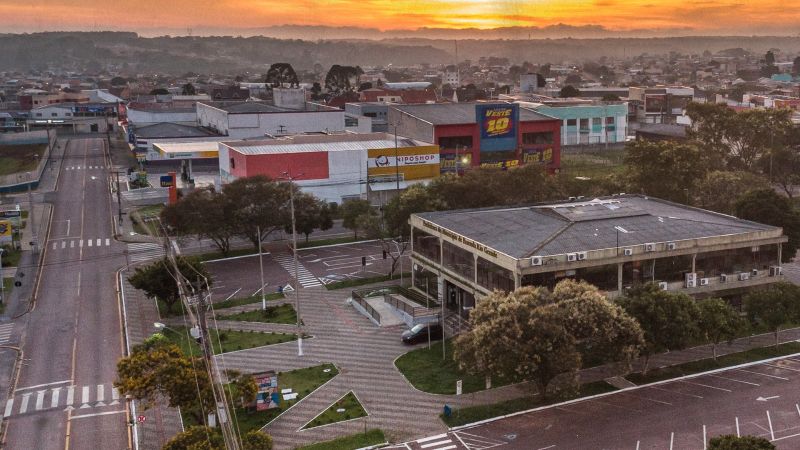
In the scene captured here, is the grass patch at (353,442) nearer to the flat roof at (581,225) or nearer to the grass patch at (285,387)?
the grass patch at (285,387)

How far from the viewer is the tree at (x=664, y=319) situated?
119ft

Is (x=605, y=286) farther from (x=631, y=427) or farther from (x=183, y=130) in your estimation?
(x=183, y=130)

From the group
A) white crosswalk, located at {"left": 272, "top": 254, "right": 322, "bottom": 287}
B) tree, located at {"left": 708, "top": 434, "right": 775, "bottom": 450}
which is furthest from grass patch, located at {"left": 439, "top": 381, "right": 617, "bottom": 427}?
white crosswalk, located at {"left": 272, "top": 254, "right": 322, "bottom": 287}

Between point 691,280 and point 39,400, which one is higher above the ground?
point 691,280

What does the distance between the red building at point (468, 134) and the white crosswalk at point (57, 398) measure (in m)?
58.3

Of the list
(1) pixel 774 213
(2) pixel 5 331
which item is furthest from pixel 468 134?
(2) pixel 5 331

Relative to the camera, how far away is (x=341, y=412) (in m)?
34.7

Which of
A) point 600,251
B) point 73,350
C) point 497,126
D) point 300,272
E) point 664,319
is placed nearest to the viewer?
point 664,319

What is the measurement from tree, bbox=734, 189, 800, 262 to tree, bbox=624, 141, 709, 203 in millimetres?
10373

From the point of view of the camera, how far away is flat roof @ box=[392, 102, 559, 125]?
9475 centimetres

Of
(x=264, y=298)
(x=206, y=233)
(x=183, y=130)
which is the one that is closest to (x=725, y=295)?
(x=264, y=298)

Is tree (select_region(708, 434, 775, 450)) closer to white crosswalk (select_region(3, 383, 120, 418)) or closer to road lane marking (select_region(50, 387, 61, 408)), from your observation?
white crosswalk (select_region(3, 383, 120, 418))

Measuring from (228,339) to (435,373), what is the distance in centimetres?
1291

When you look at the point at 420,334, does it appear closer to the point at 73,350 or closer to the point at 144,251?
the point at 73,350
